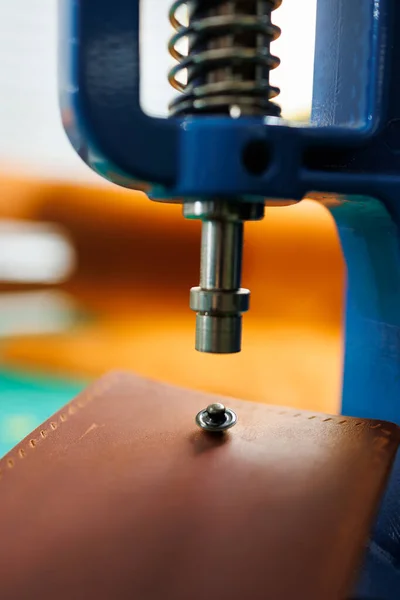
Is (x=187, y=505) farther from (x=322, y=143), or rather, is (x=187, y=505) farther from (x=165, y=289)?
(x=165, y=289)

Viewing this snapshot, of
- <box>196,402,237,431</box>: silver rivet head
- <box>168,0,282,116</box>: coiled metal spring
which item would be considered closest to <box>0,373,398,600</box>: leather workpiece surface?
<box>196,402,237,431</box>: silver rivet head

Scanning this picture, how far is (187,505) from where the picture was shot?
1.14 ft

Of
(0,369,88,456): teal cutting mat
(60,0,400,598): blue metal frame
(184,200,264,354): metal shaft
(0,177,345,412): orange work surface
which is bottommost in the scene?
(0,369,88,456): teal cutting mat

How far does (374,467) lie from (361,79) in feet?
0.83

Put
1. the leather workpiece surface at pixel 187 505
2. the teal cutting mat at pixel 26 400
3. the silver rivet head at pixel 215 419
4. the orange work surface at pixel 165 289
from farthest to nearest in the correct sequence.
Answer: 1. the orange work surface at pixel 165 289
2. the teal cutting mat at pixel 26 400
3. the silver rivet head at pixel 215 419
4. the leather workpiece surface at pixel 187 505

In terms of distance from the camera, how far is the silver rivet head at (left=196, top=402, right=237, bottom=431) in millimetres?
450

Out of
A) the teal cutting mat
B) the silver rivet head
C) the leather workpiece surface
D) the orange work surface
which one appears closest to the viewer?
the leather workpiece surface

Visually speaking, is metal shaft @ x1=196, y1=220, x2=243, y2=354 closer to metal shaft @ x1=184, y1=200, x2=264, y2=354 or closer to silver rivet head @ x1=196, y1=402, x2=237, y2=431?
metal shaft @ x1=184, y1=200, x2=264, y2=354

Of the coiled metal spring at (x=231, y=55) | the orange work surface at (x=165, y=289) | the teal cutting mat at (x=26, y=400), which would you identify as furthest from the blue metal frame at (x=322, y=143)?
the orange work surface at (x=165, y=289)

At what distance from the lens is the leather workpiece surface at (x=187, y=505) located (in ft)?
0.94

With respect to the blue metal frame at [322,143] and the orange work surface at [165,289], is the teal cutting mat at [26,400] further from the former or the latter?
the blue metal frame at [322,143]

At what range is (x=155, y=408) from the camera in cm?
50

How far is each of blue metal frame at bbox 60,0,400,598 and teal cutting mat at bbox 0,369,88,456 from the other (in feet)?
1.71

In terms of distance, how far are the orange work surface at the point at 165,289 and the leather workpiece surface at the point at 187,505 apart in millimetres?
622
